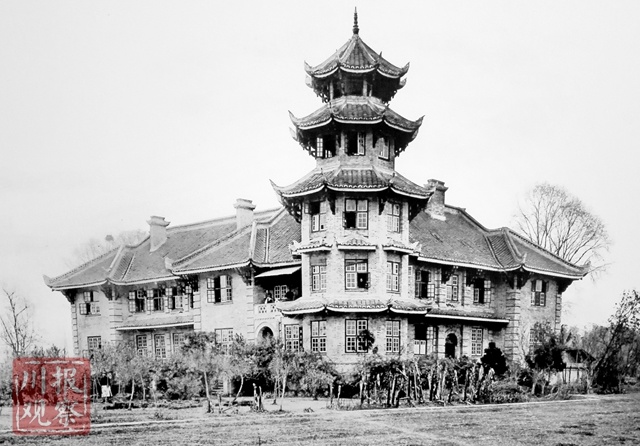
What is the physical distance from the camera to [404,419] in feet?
66.4

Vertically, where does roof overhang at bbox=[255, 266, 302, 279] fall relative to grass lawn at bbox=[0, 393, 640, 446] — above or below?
above

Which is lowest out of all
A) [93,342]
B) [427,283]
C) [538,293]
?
[93,342]

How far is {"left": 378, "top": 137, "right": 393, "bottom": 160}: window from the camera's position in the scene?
3259 cm

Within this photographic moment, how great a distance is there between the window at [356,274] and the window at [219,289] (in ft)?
23.6

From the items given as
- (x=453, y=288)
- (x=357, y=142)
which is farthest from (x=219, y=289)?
(x=453, y=288)

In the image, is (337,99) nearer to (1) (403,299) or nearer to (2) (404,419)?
(1) (403,299)

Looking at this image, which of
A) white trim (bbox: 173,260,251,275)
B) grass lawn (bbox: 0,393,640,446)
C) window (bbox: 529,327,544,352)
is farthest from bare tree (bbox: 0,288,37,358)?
window (bbox: 529,327,544,352)

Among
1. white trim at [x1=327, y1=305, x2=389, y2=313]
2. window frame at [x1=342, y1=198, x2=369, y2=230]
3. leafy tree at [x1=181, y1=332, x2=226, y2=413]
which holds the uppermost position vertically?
window frame at [x1=342, y1=198, x2=369, y2=230]

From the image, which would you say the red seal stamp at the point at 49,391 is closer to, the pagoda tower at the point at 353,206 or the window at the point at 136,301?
the pagoda tower at the point at 353,206

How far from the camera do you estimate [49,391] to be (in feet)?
77.7

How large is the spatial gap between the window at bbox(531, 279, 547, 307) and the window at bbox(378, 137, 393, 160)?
495 inches

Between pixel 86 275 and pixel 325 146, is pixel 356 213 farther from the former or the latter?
pixel 86 275

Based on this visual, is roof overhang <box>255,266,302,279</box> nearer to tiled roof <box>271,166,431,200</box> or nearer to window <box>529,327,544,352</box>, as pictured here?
Result: tiled roof <box>271,166,431,200</box>

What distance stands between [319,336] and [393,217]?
643cm
